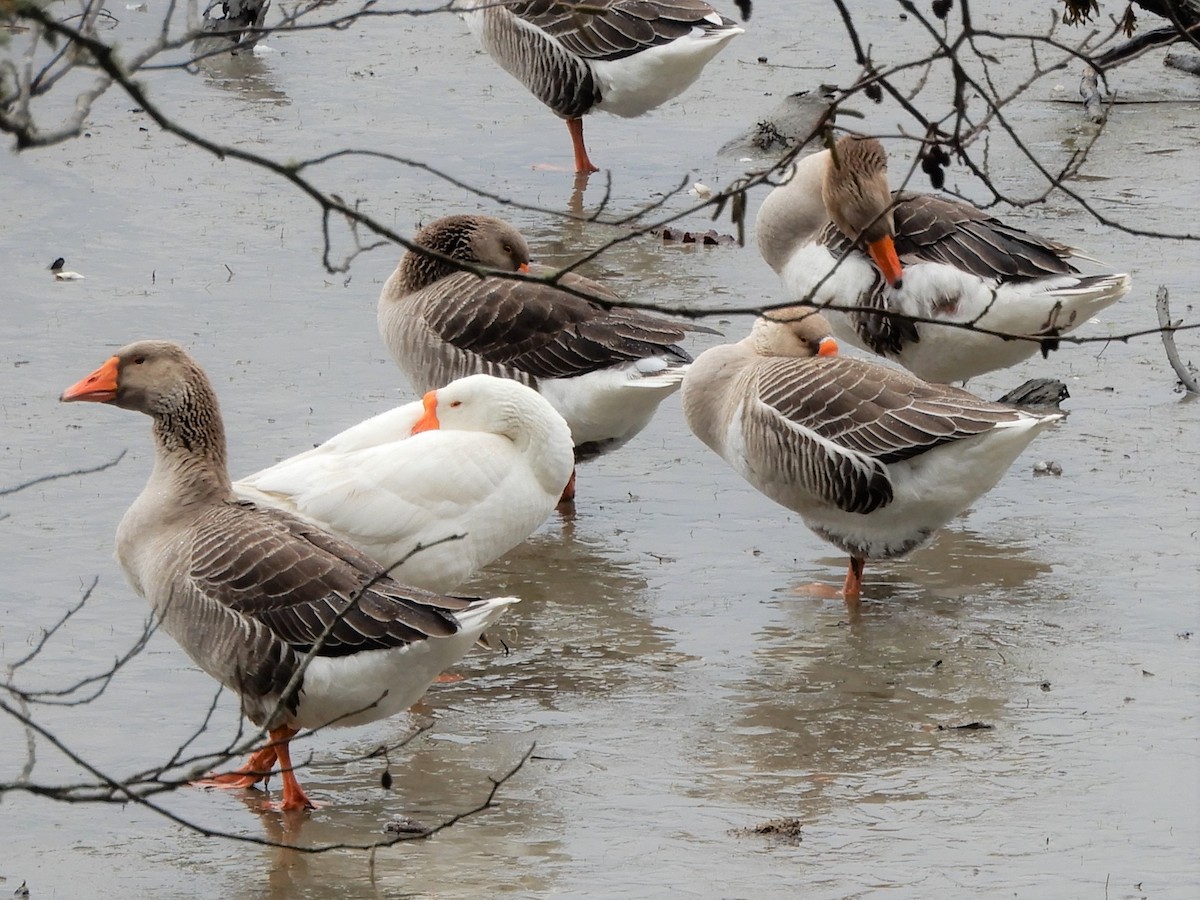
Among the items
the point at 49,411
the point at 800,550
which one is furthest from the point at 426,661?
the point at 49,411

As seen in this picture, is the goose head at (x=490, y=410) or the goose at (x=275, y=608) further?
the goose head at (x=490, y=410)

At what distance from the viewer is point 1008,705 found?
5.27 metres

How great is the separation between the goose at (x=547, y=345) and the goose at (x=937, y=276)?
874mm

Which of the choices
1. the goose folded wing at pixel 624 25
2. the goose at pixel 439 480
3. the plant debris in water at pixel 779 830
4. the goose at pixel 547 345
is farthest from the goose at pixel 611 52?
the plant debris in water at pixel 779 830

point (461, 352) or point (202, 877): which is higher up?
point (461, 352)

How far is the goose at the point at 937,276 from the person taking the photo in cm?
714

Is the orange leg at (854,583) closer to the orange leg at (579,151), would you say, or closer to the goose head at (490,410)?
the goose head at (490,410)

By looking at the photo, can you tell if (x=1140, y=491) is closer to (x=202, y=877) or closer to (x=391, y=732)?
(x=391, y=732)

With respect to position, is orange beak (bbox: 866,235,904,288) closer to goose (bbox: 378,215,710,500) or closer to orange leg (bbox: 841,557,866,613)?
goose (bbox: 378,215,710,500)

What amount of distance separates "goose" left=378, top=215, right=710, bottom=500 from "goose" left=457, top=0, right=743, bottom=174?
142 inches

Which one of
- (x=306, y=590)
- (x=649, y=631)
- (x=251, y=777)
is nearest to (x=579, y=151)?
(x=649, y=631)

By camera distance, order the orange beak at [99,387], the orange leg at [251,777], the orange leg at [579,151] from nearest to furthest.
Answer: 1. the orange leg at [251,777]
2. the orange beak at [99,387]
3. the orange leg at [579,151]

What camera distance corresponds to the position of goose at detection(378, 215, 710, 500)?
6871 millimetres

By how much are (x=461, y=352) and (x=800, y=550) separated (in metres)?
1.67
